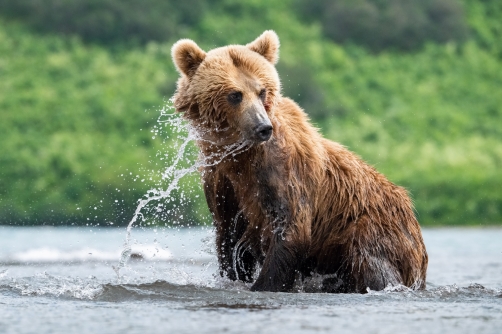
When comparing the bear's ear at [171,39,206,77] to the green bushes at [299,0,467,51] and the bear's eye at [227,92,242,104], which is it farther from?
the green bushes at [299,0,467,51]

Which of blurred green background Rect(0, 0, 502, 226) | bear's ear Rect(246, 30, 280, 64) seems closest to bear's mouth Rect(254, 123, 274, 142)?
bear's ear Rect(246, 30, 280, 64)

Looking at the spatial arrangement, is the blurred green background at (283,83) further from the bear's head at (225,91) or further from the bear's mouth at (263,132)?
the bear's mouth at (263,132)

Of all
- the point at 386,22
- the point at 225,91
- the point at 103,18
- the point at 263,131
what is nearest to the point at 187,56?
the point at 225,91

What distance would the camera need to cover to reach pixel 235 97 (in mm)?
6367

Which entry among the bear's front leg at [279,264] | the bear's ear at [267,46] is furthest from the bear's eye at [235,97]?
the bear's front leg at [279,264]

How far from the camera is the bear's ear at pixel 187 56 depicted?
6594 mm

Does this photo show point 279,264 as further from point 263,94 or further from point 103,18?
point 103,18

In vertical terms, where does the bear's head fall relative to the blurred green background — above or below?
below

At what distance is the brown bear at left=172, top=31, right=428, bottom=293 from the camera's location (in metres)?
6.47

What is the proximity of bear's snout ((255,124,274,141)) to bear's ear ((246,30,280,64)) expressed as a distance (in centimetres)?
91

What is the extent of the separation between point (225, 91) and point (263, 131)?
0.46 meters

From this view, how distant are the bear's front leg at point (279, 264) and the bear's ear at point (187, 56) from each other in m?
1.30

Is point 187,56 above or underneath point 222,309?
above

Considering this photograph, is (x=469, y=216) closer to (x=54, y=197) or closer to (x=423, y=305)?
(x=54, y=197)
